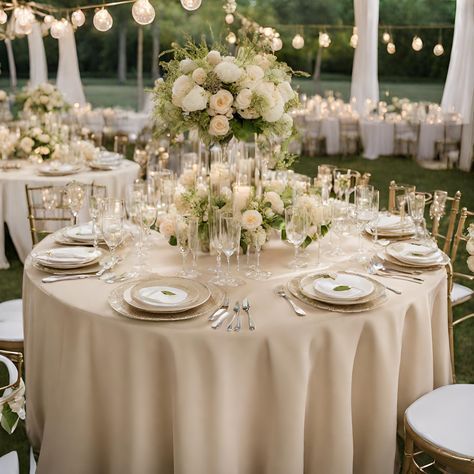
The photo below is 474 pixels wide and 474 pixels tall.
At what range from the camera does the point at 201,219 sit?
269 cm

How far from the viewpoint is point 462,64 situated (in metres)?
10.6

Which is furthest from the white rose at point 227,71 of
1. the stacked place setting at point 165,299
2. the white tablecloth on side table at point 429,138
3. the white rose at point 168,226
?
the white tablecloth on side table at point 429,138

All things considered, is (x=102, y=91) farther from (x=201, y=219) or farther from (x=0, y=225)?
(x=201, y=219)

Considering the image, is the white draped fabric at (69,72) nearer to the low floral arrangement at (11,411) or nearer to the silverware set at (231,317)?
the silverware set at (231,317)

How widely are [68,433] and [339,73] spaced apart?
626 inches

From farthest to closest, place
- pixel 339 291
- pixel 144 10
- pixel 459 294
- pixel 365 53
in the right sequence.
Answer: pixel 365 53 < pixel 144 10 < pixel 459 294 < pixel 339 291

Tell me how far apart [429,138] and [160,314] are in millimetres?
10100

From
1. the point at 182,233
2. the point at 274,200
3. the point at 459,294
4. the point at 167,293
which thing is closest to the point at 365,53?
the point at 459,294

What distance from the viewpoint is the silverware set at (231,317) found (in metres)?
2.02

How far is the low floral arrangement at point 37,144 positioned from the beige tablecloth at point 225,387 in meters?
3.58

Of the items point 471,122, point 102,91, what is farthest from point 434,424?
point 102,91

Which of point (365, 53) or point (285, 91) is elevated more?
point (365, 53)

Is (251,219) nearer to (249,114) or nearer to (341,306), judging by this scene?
(249,114)

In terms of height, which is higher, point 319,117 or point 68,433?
point 319,117
